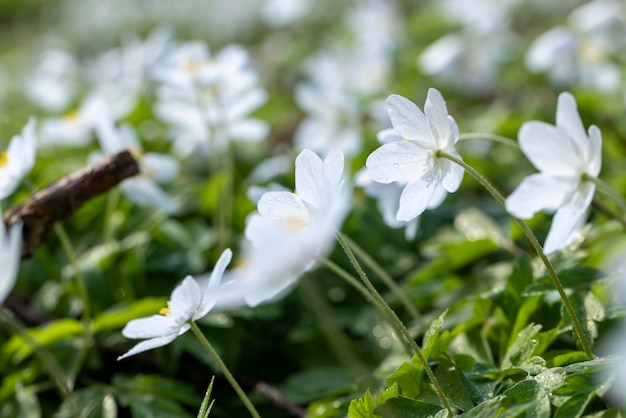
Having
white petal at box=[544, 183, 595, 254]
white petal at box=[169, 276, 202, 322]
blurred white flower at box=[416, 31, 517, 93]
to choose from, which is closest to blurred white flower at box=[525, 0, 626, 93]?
blurred white flower at box=[416, 31, 517, 93]

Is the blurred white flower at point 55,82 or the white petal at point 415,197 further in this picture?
the blurred white flower at point 55,82

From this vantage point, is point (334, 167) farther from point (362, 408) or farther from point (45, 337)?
point (45, 337)

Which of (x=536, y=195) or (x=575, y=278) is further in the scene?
(x=575, y=278)

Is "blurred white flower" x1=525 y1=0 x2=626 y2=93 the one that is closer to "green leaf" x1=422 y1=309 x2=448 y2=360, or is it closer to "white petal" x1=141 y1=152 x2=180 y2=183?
"white petal" x1=141 y1=152 x2=180 y2=183

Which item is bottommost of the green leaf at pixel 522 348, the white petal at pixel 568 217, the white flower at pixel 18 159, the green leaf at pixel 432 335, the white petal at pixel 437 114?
the green leaf at pixel 522 348

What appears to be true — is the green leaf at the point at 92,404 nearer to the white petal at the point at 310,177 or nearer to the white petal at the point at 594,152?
the white petal at the point at 310,177

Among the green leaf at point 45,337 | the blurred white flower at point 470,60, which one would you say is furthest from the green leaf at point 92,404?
the blurred white flower at point 470,60

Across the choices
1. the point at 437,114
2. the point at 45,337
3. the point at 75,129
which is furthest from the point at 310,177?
the point at 75,129
